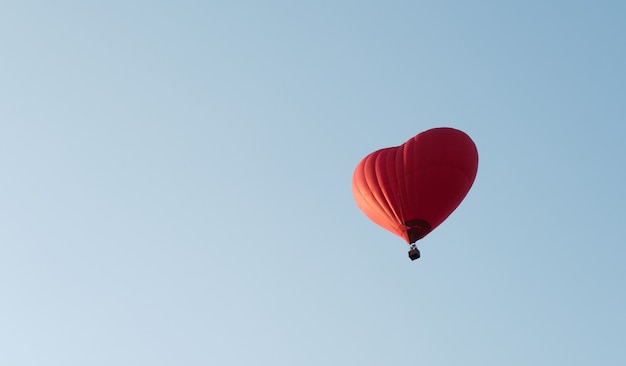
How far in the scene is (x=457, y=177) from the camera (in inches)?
1452

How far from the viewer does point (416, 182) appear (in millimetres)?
36250

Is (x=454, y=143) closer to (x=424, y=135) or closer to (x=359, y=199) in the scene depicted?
(x=424, y=135)

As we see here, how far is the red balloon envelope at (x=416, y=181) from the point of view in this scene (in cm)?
3606

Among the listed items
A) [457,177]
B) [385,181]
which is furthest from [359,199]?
[457,177]

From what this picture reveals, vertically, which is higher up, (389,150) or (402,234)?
(389,150)

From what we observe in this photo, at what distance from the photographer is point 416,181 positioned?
119 ft

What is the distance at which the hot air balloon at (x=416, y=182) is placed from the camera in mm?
36062

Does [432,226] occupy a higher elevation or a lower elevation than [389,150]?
lower

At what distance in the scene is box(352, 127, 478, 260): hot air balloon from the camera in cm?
3606

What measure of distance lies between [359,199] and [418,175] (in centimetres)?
277

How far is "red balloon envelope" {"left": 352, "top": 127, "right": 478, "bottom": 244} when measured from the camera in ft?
118

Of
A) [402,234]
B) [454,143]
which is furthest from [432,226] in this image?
[454,143]

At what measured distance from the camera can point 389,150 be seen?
3803cm

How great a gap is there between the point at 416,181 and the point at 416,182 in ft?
0.16
